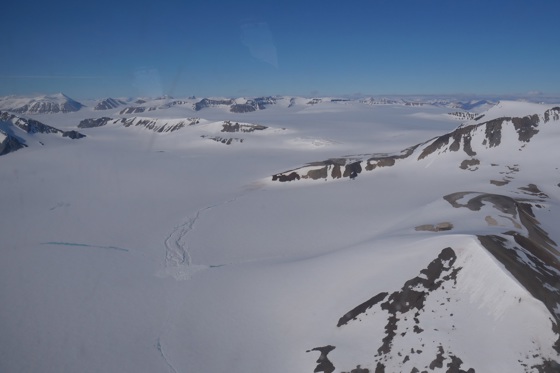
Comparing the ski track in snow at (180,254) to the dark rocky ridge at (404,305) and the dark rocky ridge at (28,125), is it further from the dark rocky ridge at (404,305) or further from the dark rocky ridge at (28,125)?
the dark rocky ridge at (28,125)

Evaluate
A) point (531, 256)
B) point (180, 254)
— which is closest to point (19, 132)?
point (180, 254)

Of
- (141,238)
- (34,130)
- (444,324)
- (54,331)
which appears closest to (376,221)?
(444,324)

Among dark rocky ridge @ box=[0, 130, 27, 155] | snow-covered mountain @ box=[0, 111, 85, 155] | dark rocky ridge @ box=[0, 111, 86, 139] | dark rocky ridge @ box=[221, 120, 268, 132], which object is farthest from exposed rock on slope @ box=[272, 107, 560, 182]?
dark rocky ridge @ box=[0, 111, 86, 139]

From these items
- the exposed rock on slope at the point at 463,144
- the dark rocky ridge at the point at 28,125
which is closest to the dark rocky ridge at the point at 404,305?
the exposed rock on slope at the point at 463,144

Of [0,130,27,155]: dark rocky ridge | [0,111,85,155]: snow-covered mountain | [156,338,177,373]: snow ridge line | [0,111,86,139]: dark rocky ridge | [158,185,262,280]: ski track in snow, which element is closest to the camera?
[156,338,177,373]: snow ridge line

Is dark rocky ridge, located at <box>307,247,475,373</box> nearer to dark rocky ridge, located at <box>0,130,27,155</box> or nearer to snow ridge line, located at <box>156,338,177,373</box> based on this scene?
snow ridge line, located at <box>156,338,177,373</box>

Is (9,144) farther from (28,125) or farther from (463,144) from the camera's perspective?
(463,144)

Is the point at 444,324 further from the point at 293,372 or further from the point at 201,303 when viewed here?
the point at 201,303
